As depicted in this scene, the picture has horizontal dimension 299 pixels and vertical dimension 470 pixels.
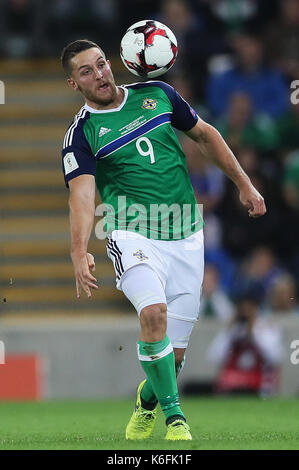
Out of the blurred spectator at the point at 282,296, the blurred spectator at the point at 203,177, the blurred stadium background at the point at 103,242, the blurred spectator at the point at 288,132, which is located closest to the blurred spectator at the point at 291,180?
the blurred stadium background at the point at 103,242

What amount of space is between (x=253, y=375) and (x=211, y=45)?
14.9 feet

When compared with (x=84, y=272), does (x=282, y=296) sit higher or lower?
lower

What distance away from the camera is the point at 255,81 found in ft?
46.6

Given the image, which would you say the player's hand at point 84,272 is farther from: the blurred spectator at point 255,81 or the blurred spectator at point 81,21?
the blurred spectator at point 81,21

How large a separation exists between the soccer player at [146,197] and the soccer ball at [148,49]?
0.39 ft

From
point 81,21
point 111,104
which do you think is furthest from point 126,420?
point 81,21

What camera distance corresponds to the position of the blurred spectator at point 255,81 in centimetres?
1410

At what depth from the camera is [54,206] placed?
1544 cm

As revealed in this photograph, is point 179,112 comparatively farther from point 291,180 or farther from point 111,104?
point 291,180

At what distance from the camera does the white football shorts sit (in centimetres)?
664

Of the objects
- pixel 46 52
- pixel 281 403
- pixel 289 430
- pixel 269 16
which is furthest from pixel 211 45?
pixel 289 430

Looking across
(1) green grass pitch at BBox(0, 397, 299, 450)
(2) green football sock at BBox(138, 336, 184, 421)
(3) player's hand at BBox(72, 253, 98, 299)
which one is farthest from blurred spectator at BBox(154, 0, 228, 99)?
(3) player's hand at BBox(72, 253, 98, 299)

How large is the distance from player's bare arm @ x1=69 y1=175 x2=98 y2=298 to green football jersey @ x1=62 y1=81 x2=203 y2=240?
0.37 ft

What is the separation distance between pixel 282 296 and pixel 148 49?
575 centimetres
